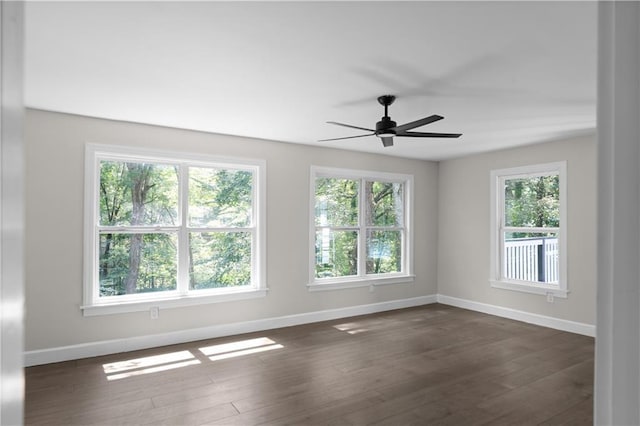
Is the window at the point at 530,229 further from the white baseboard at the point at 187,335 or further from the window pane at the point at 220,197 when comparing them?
the window pane at the point at 220,197

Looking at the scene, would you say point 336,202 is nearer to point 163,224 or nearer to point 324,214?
point 324,214

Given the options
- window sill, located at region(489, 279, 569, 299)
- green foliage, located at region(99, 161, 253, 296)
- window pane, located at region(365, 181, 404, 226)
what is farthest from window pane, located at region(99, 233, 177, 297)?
window sill, located at region(489, 279, 569, 299)

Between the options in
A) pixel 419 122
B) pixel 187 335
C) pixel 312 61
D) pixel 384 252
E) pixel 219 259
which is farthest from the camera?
pixel 384 252

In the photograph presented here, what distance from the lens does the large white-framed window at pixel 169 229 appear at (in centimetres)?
432

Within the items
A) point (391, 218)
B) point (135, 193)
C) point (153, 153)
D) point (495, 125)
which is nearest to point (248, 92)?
point (153, 153)

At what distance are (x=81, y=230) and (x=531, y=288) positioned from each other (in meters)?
Result: 5.69

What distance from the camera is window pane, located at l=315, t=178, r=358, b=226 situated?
587cm

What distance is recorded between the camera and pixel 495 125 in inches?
179

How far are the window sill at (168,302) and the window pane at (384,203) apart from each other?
2.21m

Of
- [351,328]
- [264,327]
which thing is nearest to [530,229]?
[351,328]

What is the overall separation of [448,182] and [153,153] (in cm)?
471

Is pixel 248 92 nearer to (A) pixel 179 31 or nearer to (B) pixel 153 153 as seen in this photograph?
(A) pixel 179 31

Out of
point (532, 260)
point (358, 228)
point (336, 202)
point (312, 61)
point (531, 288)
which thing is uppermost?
point (312, 61)

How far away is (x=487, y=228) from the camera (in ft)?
20.4
